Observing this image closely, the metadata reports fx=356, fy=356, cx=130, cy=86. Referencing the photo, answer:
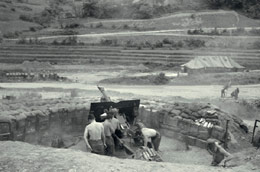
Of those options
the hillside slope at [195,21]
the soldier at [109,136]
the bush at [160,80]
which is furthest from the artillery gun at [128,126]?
the hillside slope at [195,21]

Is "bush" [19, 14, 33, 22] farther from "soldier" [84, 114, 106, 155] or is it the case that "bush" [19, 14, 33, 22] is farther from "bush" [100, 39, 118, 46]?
"soldier" [84, 114, 106, 155]

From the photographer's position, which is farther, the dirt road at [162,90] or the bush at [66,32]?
the bush at [66,32]

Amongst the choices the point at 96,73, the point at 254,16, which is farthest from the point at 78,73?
the point at 254,16

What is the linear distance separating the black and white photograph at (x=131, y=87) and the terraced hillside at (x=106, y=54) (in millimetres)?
110

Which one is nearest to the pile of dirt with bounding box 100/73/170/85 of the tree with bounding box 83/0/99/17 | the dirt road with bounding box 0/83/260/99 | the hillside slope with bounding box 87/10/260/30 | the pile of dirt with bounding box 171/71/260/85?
the pile of dirt with bounding box 171/71/260/85

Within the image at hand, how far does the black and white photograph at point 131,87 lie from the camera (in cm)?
893

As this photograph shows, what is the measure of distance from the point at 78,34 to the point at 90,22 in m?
9.39

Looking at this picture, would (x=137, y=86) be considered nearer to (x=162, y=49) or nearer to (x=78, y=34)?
(x=162, y=49)

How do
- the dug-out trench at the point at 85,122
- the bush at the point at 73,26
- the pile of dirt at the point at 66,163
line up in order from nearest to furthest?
the pile of dirt at the point at 66,163
the dug-out trench at the point at 85,122
the bush at the point at 73,26

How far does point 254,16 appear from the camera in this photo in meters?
55.6

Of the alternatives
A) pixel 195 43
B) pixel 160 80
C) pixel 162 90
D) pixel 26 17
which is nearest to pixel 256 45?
pixel 195 43

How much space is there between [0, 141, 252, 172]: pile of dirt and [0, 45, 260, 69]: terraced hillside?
92.9 ft

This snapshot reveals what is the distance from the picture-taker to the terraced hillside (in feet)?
119

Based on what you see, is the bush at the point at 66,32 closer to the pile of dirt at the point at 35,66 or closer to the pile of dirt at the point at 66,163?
the pile of dirt at the point at 35,66
